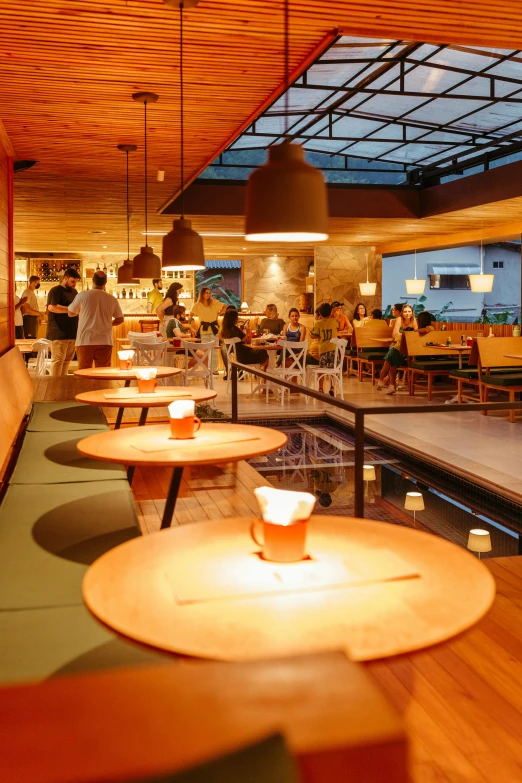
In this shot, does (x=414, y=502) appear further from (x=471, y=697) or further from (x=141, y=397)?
(x=471, y=697)

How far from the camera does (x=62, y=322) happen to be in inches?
312

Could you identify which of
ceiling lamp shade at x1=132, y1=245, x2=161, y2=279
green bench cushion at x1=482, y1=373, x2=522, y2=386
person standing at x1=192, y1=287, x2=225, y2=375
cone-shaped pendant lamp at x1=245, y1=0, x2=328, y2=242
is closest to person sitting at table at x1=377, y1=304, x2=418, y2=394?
green bench cushion at x1=482, y1=373, x2=522, y2=386

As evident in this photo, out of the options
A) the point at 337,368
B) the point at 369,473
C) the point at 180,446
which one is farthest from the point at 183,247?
the point at 337,368

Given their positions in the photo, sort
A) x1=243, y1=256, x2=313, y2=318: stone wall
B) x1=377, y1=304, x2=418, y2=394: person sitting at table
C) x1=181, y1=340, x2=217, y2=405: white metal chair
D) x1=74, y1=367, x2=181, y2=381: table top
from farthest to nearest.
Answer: x1=243, y1=256, x2=313, y2=318: stone wall
x1=377, y1=304, x2=418, y2=394: person sitting at table
x1=181, y1=340, x2=217, y2=405: white metal chair
x1=74, y1=367, x2=181, y2=381: table top

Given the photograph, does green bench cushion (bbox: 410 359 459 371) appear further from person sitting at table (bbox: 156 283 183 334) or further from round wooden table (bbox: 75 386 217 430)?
round wooden table (bbox: 75 386 217 430)

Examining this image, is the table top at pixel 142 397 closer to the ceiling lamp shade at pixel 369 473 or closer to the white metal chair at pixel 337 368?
the ceiling lamp shade at pixel 369 473

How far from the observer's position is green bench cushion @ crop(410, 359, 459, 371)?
35.9ft

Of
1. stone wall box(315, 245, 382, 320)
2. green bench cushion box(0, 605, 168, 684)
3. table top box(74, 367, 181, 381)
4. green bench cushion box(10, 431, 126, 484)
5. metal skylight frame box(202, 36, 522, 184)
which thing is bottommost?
green bench cushion box(0, 605, 168, 684)

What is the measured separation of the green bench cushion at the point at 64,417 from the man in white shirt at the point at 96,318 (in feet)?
3.73

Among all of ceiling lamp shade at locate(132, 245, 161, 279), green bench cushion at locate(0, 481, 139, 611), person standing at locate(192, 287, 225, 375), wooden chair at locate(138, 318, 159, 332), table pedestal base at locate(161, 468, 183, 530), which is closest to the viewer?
green bench cushion at locate(0, 481, 139, 611)

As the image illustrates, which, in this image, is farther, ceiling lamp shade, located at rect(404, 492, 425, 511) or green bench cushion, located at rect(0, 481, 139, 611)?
ceiling lamp shade, located at rect(404, 492, 425, 511)

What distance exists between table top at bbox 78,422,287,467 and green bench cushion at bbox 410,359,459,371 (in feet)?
27.2

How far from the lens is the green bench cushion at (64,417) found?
485cm

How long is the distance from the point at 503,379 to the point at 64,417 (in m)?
5.58
